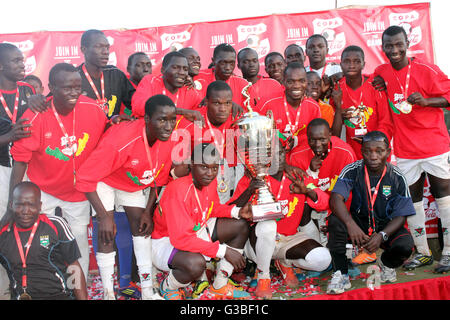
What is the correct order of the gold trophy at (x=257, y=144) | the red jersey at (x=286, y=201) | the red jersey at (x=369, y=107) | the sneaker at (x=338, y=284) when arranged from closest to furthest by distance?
the sneaker at (x=338, y=284) < the gold trophy at (x=257, y=144) < the red jersey at (x=286, y=201) < the red jersey at (x=369, y=107)

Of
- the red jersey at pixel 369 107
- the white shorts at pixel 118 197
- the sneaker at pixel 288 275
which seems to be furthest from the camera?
the red jersey at pixel 369 107

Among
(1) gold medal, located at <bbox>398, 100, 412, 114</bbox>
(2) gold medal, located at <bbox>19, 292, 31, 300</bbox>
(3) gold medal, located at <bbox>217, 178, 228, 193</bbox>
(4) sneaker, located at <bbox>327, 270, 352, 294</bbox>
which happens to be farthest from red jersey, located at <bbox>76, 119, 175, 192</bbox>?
(1) gold medal, located at <bbox>398, 100, 412, 114</bbox>

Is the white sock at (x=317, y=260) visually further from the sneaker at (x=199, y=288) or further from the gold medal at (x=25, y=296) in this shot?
the gold medal at (x=25, y=296)

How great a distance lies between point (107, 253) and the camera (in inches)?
125

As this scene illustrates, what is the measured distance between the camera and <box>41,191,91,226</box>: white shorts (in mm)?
3379

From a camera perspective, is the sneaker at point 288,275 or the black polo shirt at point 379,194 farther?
the sneaker at point 288,275

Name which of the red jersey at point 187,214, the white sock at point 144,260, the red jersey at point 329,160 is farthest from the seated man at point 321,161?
the white sock at point 144,260

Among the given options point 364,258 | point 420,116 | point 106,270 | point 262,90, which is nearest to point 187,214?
point 106,270

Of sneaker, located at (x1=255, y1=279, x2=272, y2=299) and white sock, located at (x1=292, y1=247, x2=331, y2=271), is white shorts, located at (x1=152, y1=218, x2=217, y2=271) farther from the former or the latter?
white sock, located at (x1=292, y1=247, x2=331, y2=271)

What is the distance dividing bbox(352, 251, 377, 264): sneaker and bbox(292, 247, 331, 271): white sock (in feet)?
0.81

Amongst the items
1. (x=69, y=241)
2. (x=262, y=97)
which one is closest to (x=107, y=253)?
(x=69, y=241)

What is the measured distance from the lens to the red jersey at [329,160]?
150 inches

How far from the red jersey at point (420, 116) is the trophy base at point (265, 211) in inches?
67.9

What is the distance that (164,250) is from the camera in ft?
10.5
